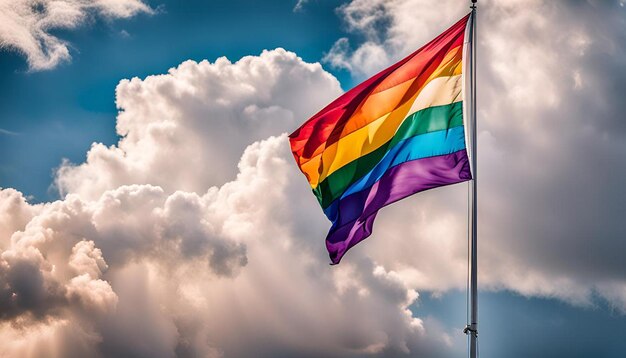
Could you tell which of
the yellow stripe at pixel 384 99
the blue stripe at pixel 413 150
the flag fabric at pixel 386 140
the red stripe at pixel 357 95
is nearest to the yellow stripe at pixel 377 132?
the flag fabric at pixel 386 140

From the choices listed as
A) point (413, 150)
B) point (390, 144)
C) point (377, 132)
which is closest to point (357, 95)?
point (377, 132)

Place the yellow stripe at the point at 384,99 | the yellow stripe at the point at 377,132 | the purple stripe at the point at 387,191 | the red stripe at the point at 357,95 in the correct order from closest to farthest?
the purple stripe at the point at 387,191, the yellow stripe at the point at 377,132, the yellow stripe at the point at 384,99, the red stripe at the point at 357,95

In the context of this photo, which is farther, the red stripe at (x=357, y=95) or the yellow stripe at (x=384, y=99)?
the red stripe at (x=357, y=95)

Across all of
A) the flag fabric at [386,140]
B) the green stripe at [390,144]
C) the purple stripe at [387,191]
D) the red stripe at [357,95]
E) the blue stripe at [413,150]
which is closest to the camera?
the purple stripe at [387,191]

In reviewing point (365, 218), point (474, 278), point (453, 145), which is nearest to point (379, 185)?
point (365, 218)

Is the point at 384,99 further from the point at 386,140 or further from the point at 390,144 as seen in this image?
the point at 390,144

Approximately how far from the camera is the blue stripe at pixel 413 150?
109 feet

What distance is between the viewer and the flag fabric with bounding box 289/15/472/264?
33812 millimetres

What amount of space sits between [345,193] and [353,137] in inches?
→ 115

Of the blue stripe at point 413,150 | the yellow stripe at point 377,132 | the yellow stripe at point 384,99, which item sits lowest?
the blue stripe at point 413,150

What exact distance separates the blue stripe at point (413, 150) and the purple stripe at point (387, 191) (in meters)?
0.23

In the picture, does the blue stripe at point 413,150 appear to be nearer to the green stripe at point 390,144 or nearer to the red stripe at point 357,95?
the green stripe at point 390,144

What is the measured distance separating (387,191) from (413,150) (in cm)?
208

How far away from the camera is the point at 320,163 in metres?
38.2
